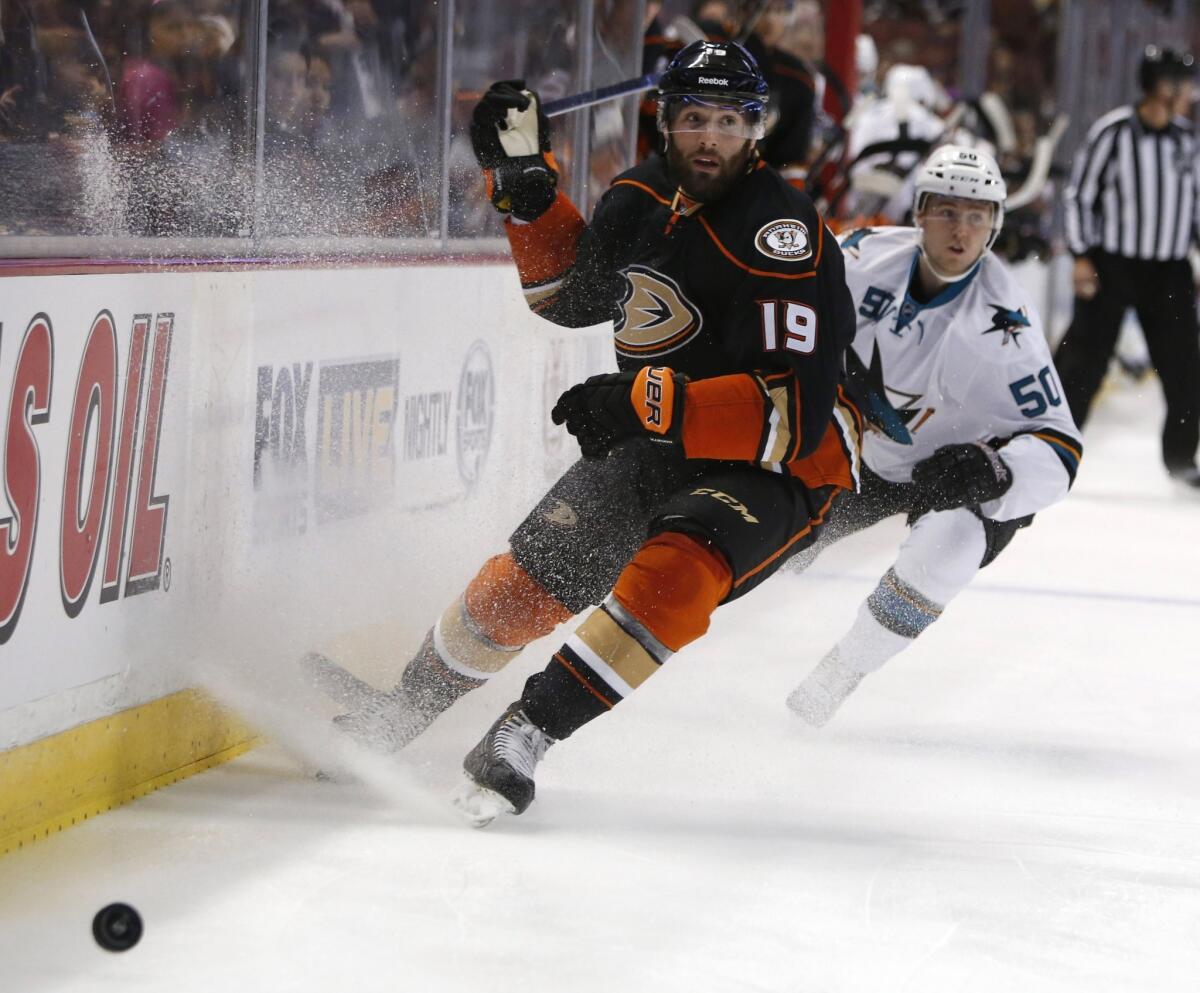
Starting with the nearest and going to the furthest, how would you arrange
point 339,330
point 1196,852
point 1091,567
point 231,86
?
1. point 1196,852
2. point 231,86
3. point 339,330
4. point 1091,567

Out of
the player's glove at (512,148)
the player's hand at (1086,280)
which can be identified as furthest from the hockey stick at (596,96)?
the player's hand at (1086,280)

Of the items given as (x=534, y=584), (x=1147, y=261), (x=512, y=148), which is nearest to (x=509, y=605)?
(x=534, y=584)

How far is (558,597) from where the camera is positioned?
115 inches

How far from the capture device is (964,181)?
11.1 ft

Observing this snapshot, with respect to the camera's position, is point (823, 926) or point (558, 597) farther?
point (558, 597)

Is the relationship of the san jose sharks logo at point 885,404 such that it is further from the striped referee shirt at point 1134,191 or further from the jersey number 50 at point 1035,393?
the striped referee shirt at point 1134,191

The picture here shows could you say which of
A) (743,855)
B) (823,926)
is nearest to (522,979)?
(823,926)

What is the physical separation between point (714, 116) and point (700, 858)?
1.14 m

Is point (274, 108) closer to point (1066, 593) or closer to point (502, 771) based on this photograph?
point (502, 771)

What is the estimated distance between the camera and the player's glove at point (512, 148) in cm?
291

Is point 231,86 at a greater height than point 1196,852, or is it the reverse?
point 231,86

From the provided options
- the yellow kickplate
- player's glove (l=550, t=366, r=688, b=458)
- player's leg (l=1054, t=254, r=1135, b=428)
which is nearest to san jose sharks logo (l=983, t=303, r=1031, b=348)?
player's glove (l=550, t=366, r=688, b=458)

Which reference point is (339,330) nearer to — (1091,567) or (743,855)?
(743,855)

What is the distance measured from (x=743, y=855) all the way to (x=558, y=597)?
0.52 meters
